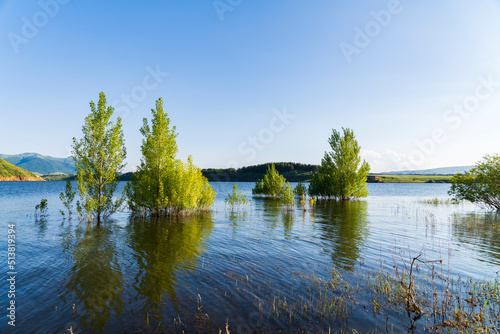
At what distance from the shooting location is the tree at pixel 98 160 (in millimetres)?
25016

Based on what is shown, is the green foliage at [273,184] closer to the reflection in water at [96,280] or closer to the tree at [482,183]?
the tree at [482,183]

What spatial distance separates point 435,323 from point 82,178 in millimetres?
29081

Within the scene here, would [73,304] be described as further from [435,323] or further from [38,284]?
[435,323]

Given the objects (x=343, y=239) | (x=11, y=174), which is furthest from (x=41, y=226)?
(x=11, y=174)

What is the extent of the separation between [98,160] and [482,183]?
4720 centimetres

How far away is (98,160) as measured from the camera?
2594 cm

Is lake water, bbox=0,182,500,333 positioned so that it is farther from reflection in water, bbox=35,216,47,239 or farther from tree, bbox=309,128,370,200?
tree, bbox=309,128,370,200

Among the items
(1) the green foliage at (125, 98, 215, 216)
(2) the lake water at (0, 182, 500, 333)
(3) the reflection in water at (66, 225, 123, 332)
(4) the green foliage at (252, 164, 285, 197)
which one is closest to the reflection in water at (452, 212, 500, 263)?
(2) the lake water at (0, 182, 500, 333)

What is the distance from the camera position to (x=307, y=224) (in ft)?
84.7

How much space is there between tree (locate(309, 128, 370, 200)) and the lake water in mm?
34275

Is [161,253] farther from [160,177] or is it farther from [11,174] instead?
[11,174]

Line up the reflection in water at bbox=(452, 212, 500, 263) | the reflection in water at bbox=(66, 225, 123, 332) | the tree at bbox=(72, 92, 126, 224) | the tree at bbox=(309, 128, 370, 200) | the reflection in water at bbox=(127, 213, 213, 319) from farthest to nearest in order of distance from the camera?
1. the tree at bbox=(309, 128, 370, 200)
2. the tree at bbox=(72, 92, 126, 224)
3. the reflection in water at bbox=(452, 212, 500, 263)
4. the reflection in water at bbox=(127, 213, 213, 319)
5. the reflection in water at bbox=(66, 225, 123, 332)

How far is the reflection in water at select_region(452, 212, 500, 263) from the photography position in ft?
50.4

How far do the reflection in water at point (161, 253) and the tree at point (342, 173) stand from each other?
40.1 m
